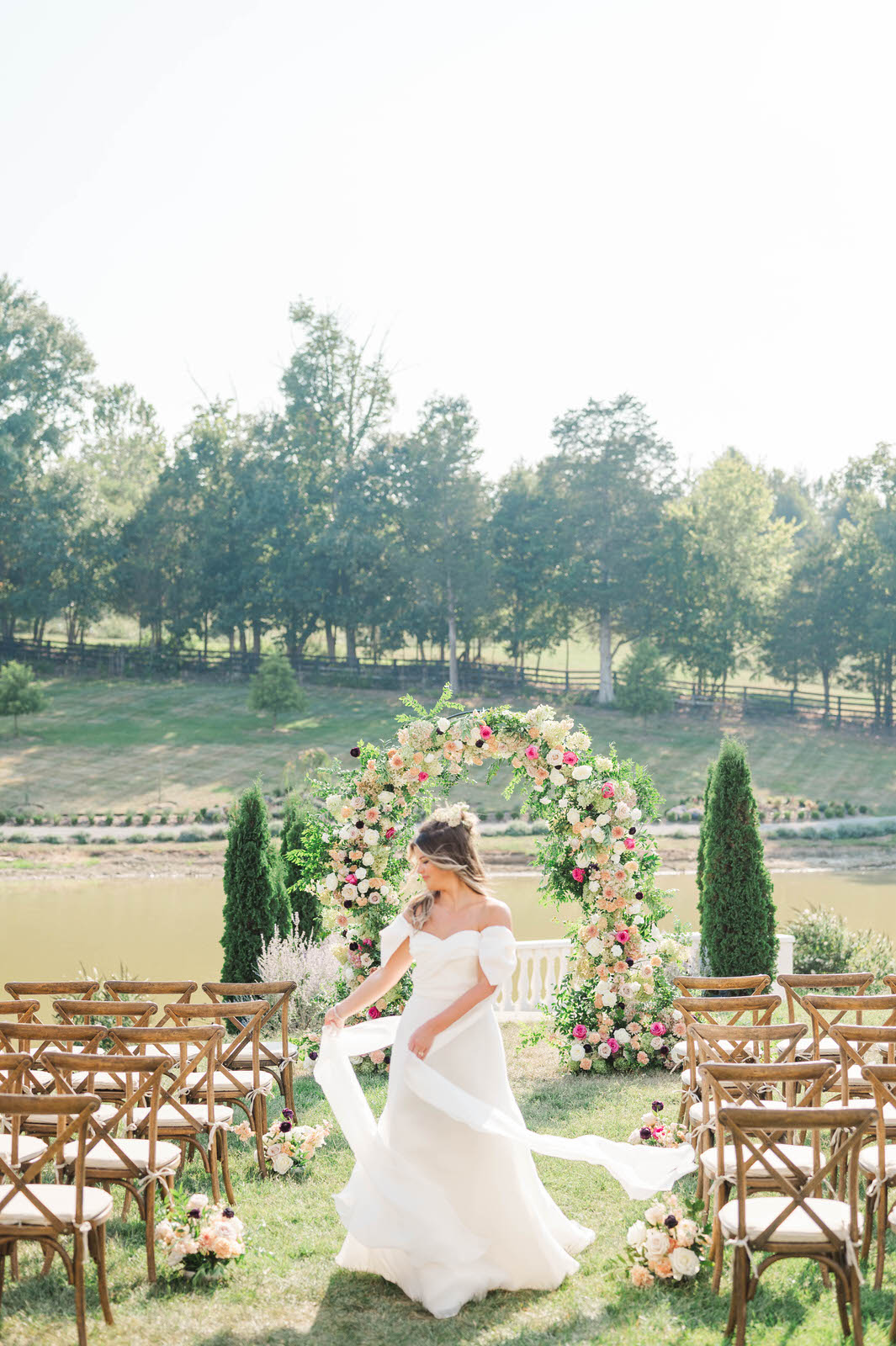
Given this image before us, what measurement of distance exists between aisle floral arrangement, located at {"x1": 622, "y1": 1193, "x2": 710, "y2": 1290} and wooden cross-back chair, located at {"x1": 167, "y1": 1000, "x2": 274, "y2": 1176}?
223 cm

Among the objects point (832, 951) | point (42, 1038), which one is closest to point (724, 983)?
point (42, 1038)

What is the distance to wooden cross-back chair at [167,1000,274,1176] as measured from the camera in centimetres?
625

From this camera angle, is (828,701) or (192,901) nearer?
(192,901)

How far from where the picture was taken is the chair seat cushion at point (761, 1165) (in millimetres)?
5180

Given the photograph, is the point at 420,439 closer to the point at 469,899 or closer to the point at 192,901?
the point at 192,901

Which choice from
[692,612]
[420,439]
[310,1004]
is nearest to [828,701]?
[692,612]

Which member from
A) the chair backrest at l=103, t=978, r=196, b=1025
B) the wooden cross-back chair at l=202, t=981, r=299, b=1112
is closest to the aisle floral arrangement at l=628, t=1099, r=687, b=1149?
the wooden cross-back chair at l=202, t=981, r=299, b=1112

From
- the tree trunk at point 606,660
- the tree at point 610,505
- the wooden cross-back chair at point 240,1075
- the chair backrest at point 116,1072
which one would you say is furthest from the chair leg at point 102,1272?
the tree at point 610,505

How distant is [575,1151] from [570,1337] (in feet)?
2.79

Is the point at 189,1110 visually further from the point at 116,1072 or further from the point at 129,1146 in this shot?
the point at 116,1072

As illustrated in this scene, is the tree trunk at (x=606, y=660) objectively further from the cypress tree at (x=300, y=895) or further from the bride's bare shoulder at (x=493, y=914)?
the bride's bare shoulder at (x=493, y=914)

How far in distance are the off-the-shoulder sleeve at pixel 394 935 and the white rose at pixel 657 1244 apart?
5.49 feet

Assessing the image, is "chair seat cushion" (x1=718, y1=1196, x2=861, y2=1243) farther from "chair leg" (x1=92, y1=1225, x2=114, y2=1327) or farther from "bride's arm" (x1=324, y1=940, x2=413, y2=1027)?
"chair leg" (x1=92, y1=1225, x2=114, y2=1327)

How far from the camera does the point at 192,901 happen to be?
20859 mm
